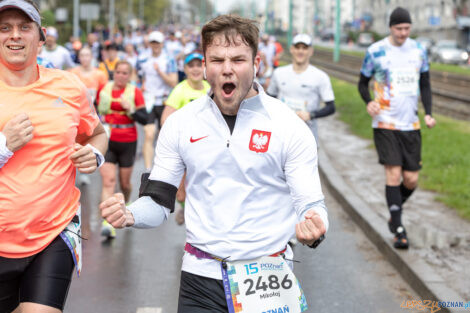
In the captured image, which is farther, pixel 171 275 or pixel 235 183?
pixel 171 275

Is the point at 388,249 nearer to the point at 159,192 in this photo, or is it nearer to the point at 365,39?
the point at 159,192

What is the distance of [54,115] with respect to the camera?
3793 mm

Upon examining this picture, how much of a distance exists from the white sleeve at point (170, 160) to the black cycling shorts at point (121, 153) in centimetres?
512

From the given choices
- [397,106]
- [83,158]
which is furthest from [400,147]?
[83,158]

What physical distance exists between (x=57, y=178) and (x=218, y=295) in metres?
1.00

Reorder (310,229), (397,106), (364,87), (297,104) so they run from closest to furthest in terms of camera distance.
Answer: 1. (310,229)
2. (397,106)
3. (364,87)
4. (297,104)

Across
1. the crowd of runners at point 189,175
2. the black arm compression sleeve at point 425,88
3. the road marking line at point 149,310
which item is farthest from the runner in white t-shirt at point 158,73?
the crowd of runners at point 189,175

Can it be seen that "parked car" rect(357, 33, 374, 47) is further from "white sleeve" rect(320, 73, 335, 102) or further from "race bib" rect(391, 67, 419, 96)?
"race bib" rect(391, 67, 419, 96)

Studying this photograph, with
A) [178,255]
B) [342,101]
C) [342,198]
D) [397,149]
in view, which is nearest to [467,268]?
[397,149]

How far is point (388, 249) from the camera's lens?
7246 mm

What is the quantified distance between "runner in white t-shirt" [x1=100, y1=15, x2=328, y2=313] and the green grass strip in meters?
Result: 5.75

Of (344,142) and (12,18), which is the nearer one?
(12,18)

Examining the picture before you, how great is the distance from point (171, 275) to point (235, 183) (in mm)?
3577

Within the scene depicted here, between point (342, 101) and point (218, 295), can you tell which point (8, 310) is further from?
point (342, 101)
